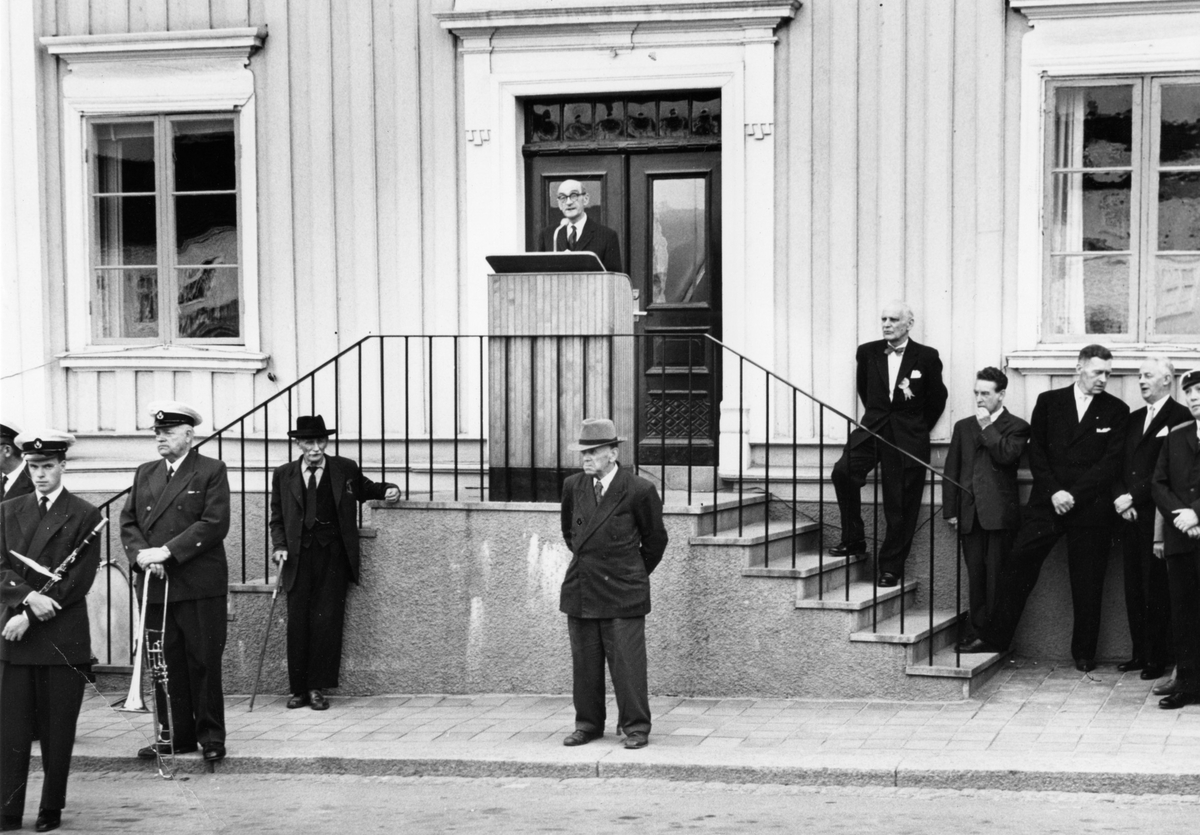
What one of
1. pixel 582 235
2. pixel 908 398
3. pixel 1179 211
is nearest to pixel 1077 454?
pixel 908 398

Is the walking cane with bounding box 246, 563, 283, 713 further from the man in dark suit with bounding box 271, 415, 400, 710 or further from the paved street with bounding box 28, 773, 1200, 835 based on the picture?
the paved street with bounding box 28, 773, 1200, 835

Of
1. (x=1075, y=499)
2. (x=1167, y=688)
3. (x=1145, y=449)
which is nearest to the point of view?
(x=1167, y=688)

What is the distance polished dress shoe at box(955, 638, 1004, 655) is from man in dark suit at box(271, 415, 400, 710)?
3887mm

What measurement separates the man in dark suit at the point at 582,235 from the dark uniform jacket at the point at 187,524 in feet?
10.3

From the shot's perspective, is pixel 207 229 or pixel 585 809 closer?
pixel 585 809

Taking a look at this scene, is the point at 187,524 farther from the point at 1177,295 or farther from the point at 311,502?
the point at 1177,295

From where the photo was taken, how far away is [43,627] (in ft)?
27.0

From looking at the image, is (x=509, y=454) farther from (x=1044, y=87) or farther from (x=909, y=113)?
(x=1044, y=87)

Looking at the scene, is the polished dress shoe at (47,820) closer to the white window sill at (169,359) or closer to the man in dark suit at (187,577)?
the man in dark suit at (187,577)

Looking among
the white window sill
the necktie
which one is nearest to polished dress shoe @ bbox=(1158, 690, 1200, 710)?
the necktie

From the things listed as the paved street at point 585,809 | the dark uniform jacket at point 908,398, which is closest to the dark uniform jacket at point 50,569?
the paved street at point 585,809

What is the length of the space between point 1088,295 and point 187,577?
617 cm

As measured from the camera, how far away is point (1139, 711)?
9695 millimetres

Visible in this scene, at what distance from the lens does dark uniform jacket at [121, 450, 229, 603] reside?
30.5 feet
